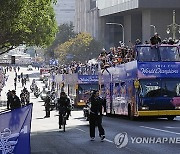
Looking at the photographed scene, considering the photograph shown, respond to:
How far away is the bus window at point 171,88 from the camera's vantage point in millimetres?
31250

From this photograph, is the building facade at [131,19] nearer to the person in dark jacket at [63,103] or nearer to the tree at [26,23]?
the tree at [26,23]

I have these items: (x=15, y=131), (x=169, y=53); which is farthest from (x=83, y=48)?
(x=15, y=131)

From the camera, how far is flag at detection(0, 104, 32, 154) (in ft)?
39.6

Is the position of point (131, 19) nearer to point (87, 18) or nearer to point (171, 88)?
point (87, 18)

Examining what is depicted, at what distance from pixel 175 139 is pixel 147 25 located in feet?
343

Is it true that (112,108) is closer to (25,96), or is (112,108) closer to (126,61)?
(126,61)

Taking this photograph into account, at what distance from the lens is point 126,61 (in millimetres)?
33562

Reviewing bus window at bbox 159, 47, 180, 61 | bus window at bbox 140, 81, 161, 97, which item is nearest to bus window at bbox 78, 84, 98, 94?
bus window at bbox 159, 47, 180, 61

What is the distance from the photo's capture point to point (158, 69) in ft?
102

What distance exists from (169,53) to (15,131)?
20408 millimetres

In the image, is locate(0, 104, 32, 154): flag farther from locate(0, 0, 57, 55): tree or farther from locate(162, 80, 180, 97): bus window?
locate(0, 0, 57, 55): tree

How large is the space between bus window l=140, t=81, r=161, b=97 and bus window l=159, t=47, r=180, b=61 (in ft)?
4.50

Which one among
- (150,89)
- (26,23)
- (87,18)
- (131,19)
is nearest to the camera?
(150,89)

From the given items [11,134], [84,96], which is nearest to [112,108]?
[84,96]
